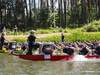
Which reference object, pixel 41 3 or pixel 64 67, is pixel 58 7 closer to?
pixel 41 3

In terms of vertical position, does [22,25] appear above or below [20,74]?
below

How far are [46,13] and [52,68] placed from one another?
59.7m

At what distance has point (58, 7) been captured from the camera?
292 feet

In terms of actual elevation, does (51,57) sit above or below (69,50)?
below

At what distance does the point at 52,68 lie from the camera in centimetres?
2647

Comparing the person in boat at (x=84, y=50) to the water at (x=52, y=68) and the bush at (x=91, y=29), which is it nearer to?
the water at (x=52, y=68)

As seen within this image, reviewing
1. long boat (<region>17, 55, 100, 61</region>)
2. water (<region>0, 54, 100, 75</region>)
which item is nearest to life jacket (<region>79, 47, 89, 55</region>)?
long boat (<region>17, 55, 100, 61</region>)

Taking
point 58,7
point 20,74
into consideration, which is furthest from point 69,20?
point 20,74

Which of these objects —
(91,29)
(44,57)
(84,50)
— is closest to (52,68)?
(44,57)

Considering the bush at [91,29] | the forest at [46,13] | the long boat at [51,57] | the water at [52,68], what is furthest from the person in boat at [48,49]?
the forest at [46,13]

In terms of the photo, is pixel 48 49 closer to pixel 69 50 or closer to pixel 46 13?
pixel 69 50

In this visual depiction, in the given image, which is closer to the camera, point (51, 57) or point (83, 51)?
point (51, 57)

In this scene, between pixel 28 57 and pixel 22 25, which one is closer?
pixel 28 57

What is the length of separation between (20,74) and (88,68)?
15.1 feet
